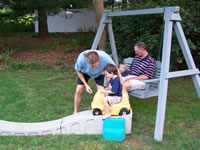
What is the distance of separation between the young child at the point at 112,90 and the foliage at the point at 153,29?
124 inches

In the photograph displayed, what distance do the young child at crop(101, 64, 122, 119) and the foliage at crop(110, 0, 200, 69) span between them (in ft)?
10.4

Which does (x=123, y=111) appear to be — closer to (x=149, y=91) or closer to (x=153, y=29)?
(x=149, y=91)

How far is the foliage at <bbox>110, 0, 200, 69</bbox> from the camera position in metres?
6.38

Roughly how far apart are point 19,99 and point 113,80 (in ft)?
8.32

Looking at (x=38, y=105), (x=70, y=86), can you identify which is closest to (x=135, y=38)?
(x=70, y=86)

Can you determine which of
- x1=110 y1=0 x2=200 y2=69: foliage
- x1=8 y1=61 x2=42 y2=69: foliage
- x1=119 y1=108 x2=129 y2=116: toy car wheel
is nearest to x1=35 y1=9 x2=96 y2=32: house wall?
x1=8 y1=61 x2=42 y2=69: foliage

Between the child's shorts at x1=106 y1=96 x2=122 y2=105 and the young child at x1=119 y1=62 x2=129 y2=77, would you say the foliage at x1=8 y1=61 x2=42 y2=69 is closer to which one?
the young child at x1=119 y1=62 x2=129 y2=77

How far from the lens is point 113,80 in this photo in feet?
11.2

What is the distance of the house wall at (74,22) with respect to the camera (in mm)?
14242

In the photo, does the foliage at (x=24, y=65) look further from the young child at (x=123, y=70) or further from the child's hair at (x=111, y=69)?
the child's hair at (x=111, y=69)

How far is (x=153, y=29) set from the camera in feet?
22.9

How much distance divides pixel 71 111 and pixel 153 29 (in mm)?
3921

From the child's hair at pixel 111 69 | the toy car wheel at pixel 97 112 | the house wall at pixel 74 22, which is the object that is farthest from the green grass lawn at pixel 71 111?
the house wall at pixel 74 22

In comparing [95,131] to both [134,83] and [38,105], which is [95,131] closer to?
[134,83]
